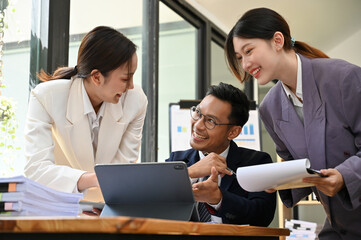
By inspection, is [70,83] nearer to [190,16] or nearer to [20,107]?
[20,107]

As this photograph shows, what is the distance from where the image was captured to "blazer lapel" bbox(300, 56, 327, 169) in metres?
1.67

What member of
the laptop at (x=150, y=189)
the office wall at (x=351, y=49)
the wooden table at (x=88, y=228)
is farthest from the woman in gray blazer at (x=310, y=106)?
the office wall at (x=351, y=49)

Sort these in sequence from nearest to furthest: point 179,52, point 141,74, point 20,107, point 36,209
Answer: point 36,209
point 20,107
point 141,74
point 179,52

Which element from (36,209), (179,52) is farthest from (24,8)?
(179,52)

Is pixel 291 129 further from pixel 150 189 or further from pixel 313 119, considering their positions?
pixel 150 189

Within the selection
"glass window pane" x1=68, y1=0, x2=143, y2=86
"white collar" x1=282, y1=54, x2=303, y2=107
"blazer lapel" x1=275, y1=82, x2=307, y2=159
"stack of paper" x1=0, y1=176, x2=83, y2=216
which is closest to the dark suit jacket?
"blazer lapel" x1=275, y1=82, x2=307, y2=159

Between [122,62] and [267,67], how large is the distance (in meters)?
0.62

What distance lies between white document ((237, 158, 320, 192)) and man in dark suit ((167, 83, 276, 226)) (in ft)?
0.62

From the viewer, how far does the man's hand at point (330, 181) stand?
1.45m

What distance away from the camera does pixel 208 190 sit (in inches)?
64.2

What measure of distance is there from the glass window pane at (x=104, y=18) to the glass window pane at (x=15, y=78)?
0.35 meters

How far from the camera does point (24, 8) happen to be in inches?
105

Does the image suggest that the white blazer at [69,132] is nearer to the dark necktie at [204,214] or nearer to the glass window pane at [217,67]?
the dark necktie at [204,214]

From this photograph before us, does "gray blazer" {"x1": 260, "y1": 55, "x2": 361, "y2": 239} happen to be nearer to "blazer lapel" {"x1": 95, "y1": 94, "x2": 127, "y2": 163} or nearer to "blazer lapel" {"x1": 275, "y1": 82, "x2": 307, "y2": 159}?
"blazer lapel" {"x1": 275, "y1": 82, "x2": 307, "y2": 159}
